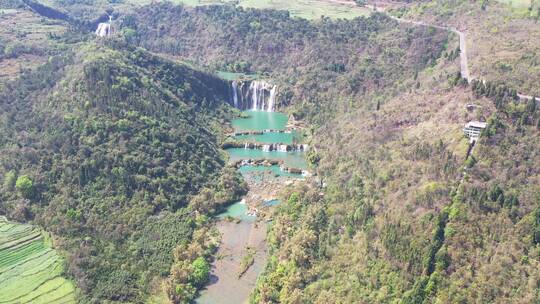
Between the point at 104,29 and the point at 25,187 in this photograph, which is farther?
the point at 104,29

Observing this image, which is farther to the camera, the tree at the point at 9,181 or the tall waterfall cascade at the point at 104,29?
the tall waterfall cascade at the point at 104,29

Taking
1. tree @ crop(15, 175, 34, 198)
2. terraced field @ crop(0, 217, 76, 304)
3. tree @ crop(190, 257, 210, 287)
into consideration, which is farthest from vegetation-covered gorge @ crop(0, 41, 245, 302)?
tree @ crop(190, 257, 210, 287)

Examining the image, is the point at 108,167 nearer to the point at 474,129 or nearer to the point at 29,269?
the point at 29,269

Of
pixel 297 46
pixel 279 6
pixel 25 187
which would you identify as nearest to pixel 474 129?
pixel 25 187

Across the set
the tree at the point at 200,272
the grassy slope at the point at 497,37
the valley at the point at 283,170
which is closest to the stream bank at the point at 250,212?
the valley at the point at 283,170

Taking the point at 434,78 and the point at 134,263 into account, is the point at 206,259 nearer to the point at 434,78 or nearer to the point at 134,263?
the point at 134,263

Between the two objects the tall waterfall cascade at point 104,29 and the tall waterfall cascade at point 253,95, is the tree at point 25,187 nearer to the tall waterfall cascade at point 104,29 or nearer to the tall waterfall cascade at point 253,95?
Result: the tall waterfall cascade at point 253,95

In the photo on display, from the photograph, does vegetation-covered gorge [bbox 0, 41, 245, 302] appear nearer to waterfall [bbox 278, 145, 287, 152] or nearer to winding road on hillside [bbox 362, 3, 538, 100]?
waterfall [bbox 278, 145, 287, 152]
